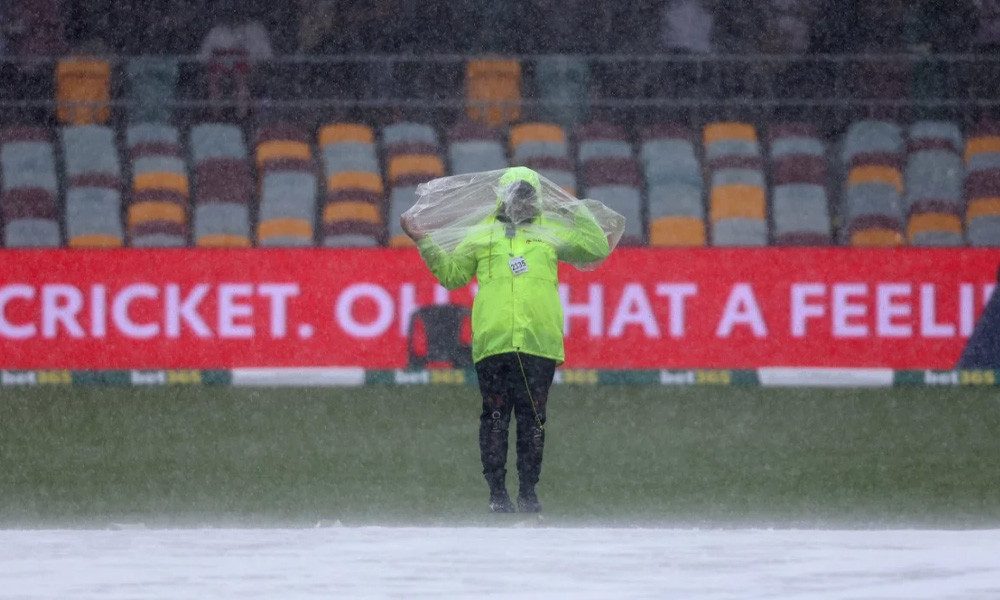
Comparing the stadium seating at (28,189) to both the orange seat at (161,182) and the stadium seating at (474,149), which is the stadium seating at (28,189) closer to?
the orange seat at (161,182)

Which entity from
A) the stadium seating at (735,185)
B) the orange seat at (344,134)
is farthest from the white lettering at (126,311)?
the stadium seating at (735,185)

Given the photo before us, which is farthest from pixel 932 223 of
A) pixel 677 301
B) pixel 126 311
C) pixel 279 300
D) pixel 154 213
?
pixel 126 311

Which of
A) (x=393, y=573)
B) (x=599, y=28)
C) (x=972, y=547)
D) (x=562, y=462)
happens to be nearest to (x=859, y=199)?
(x=599, y=28)

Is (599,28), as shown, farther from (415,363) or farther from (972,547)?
(972,547)

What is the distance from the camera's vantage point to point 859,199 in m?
17.5

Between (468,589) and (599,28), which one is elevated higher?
(599,28)

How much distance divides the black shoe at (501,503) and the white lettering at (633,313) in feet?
Result: 22.1

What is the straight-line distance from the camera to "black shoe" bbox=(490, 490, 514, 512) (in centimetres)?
854

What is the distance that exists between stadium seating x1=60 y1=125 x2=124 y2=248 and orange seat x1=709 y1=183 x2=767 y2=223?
18.7 ft

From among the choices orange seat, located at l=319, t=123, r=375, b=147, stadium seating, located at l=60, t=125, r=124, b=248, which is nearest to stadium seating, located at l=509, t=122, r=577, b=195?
orange seat, located at l=319, t=123, r=375, b=147

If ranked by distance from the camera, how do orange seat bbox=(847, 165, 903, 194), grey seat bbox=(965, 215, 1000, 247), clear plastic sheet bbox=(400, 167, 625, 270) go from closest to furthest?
clear plastic sheet bbox=(400, 167, 625, 270) < grey seat bbox=(965, 215, 1000, 247) < orange seat bbox=(847, 165, 903, 194)

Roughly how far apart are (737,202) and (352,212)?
12.3 feet

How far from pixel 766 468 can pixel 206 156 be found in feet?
29.6

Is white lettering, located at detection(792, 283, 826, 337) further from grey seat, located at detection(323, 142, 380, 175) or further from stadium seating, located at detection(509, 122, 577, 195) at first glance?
grey seat, located at detection(323, 142, 380, 175)
